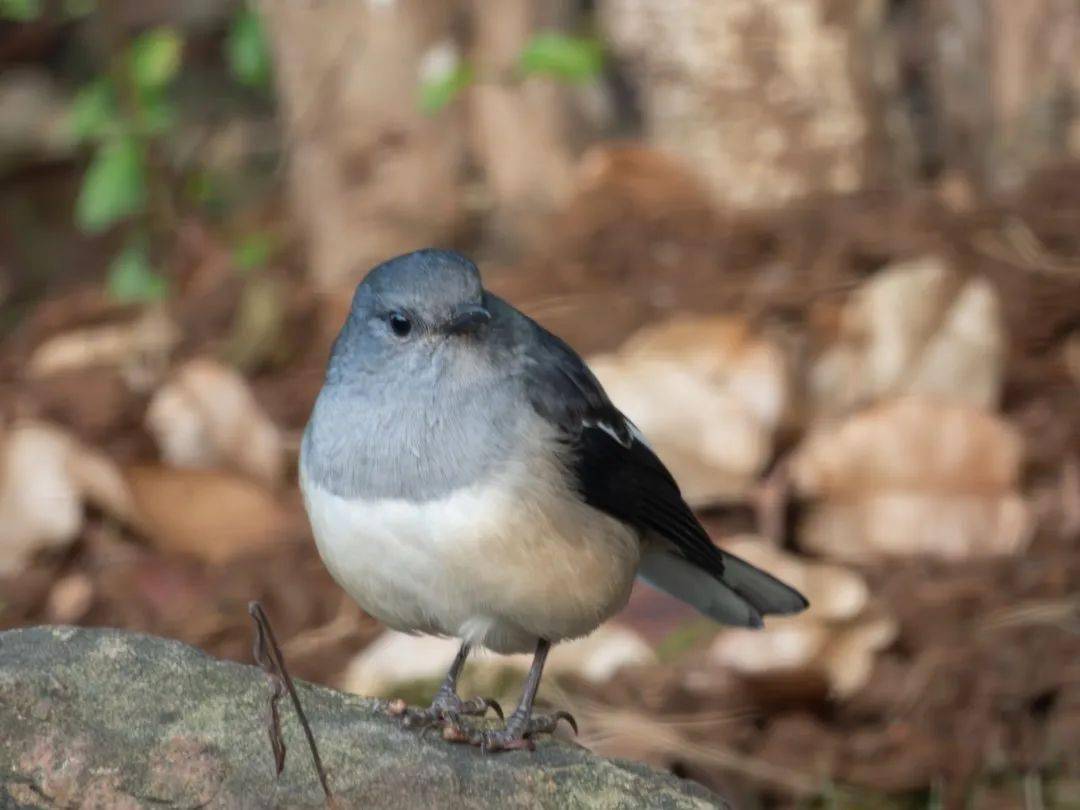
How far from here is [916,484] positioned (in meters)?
4.95

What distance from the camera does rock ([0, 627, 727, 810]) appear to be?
2.71m

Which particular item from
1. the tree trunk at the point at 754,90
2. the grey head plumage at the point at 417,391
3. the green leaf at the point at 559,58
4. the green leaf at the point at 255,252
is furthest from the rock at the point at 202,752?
the green leaf at the point at 255,252

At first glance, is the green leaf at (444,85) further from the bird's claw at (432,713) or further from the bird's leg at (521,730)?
the bird's claw at (432,713)

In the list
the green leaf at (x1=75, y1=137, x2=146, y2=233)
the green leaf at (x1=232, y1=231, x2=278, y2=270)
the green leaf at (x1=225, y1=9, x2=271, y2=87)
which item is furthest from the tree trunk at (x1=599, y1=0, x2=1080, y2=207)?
the green leaf at (x1=75, y1=137, x2=146, y2=233)

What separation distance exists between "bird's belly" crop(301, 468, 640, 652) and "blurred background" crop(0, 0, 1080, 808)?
3.78 ft

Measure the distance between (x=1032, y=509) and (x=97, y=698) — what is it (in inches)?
125

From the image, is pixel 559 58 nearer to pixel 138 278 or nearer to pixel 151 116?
pixel 151 116

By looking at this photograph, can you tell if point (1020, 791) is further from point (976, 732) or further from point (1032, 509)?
point (1032, 509)

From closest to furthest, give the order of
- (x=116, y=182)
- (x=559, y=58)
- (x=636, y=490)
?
(x=636, y=490)
(x=559, y=58)
(x=116, y=182)

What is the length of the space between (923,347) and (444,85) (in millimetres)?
1800

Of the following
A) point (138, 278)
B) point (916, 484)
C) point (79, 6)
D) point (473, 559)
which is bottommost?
point (473, 559)

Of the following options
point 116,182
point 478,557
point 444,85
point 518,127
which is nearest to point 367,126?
point 518,127

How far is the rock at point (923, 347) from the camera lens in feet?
17.6

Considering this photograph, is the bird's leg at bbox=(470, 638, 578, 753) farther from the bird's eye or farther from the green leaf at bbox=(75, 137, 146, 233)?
the green leaf at bbox=(75, 137, 146, 233)
